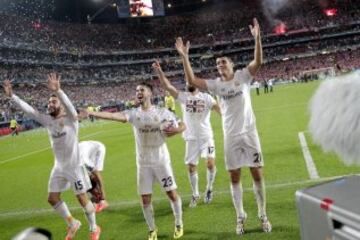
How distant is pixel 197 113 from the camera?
28.7 feet

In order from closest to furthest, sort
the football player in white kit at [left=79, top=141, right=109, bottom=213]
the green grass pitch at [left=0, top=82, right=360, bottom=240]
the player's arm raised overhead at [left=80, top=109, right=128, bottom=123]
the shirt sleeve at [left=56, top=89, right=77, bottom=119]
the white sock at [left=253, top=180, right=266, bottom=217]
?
the player's arm raised overhead at [left=80, top=109, right=128, bottom=123], the white sock at [left=253, top=180, right=266, bottom=217], the shirt sleeve at [left=56, top=89, right=77, bottom=119], the green grass pitch at [left=0, top=82, right=360, bottom=240], the football player in white kit at [left=79, top=141, right=109, bottom=213]

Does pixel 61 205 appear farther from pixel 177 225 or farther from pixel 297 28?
pixel 297 28

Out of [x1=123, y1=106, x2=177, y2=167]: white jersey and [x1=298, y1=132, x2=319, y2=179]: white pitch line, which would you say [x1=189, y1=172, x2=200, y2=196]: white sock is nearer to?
[x1=123, y1=106, x2=177, y2=167]: white jersey

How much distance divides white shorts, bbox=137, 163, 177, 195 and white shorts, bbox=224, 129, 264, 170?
0.90m

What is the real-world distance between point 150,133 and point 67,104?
4.64 feet

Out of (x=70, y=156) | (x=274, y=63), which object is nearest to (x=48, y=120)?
(x=70, y=156)

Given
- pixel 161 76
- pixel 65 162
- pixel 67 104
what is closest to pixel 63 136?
pixel 65 162

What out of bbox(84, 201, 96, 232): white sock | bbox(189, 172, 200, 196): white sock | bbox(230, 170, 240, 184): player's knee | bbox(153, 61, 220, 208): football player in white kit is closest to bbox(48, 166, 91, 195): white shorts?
bbox(84, 201, 96, 232): white sock

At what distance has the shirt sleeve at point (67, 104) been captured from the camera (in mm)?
6461

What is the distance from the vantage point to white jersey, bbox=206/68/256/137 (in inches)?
244

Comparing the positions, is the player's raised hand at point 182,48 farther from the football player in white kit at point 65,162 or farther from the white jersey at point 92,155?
the white jersey at point 92,155

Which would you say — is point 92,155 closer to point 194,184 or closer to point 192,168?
point 192,168

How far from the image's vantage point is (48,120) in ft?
23.2

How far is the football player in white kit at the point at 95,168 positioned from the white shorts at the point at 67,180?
1735mm
